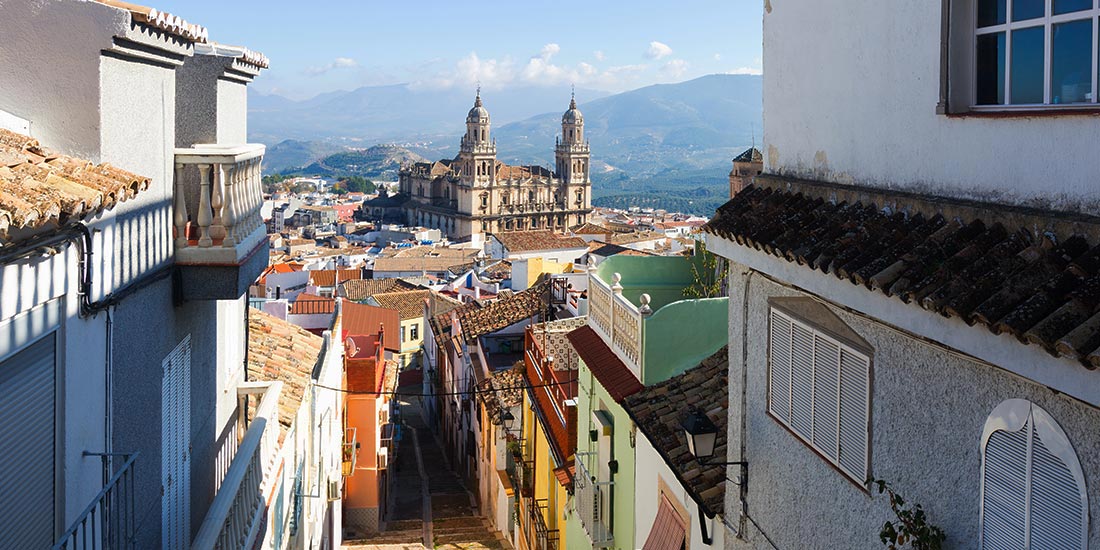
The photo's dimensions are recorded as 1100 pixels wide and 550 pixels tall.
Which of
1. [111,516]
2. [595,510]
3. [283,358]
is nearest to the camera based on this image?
[111,516]

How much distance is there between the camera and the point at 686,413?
8.73m

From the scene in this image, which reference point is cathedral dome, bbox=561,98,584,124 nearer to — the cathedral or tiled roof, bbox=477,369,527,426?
the cathedral

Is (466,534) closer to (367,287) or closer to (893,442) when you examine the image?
(893,442)

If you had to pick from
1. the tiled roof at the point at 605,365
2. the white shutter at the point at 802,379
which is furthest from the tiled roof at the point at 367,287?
the white shutter at the point at 802,379

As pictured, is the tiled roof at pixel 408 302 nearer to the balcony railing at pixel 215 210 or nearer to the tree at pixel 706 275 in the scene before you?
the tree at pixel 706 275

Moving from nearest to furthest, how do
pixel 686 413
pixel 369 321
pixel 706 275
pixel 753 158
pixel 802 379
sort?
pixel 802 379
pixel 686 413
pixel 706 275
pixel 753 158
pixel 369 321

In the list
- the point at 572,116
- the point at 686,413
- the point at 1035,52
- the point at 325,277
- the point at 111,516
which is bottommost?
the point at 325,277

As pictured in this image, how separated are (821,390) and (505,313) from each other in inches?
968

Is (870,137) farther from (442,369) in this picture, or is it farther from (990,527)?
(442,369)

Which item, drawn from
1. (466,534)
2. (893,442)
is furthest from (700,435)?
(466,534)

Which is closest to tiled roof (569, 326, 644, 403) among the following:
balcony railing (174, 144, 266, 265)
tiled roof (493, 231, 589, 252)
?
balcony railing (174, 144, 266, 265)

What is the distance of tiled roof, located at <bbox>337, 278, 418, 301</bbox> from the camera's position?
182 feet

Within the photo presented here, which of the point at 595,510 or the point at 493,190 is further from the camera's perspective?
the point at 493,190

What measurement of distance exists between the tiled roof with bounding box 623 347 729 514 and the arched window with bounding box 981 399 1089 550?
351 cm
